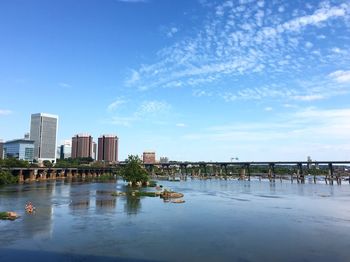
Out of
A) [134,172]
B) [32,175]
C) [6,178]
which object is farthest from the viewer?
[32,175]

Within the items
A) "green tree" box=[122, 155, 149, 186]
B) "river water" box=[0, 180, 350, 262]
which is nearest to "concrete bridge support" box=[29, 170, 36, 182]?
"green tree" box=[122, 155, 149, 186]

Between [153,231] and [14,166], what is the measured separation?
117 meters

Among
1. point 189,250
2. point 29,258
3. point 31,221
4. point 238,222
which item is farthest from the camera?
point 238,222

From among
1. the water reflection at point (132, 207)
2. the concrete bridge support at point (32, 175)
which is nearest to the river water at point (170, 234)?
the water reflection at point (132, 207)

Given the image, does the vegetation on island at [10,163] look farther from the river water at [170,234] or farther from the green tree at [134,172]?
the river water at [170,234]

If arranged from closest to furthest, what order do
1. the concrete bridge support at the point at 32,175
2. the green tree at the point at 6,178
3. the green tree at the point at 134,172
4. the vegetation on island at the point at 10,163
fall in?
the green tree at the point at 6,178 → the green tree at the point at 134,172 → the vegetation on island at the point at 10,163 → the concrete bridge support at the point at 32,175

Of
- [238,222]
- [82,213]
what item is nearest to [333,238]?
[238,222]

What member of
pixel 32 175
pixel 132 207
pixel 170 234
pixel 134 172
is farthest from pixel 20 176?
pixel 170 234

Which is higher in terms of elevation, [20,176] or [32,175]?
[32,175]

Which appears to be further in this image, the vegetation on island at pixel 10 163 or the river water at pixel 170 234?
the vegetation on island at pixel 10 163

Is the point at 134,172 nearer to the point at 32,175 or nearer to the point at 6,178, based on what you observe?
the point at 6,178

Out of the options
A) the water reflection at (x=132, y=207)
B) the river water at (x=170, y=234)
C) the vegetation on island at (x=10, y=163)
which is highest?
the vegetation on island at (x=10, y=163)

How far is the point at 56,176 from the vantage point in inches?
7165

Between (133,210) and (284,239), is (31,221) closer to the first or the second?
(133,210)
